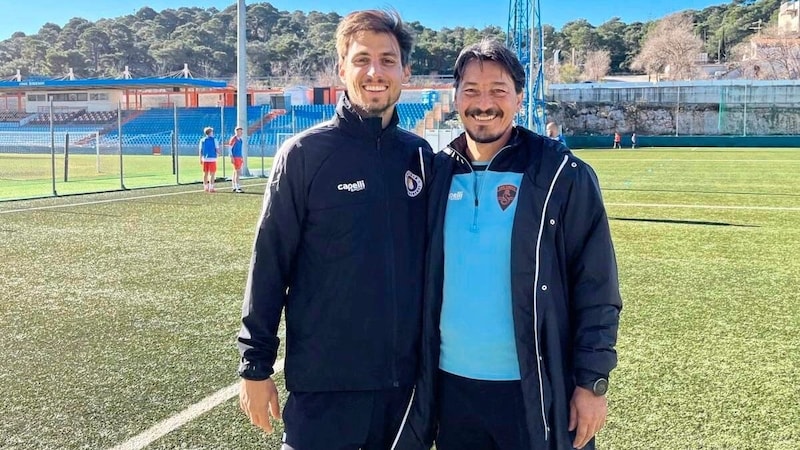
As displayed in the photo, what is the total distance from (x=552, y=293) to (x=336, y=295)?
2.25 feet

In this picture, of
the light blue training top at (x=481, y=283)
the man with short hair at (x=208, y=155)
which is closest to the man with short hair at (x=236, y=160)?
the man with short hair at (x=208, y=155)

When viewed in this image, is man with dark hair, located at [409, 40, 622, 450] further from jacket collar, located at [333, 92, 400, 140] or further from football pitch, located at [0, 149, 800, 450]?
football pitch, located at [0, 149, 800, 450]

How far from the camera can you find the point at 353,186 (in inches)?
90.4

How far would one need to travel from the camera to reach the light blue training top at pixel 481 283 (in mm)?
2232

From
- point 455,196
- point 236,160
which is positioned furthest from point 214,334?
point 236,160

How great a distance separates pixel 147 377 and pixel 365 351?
2.67 m

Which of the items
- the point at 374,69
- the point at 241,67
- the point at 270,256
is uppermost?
the point at 241,67

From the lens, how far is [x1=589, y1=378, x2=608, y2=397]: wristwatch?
2197 millimetres

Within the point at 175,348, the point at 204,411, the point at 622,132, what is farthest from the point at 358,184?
the point at 622,132

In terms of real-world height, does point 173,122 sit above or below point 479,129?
above

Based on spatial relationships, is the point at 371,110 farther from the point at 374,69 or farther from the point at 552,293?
the point at 552,293

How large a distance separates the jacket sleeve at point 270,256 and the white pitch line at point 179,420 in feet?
5.01

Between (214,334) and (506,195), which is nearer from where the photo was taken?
(506,195)

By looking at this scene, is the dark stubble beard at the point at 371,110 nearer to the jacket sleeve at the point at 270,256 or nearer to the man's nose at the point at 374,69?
the man's nose at the point at 374,69
